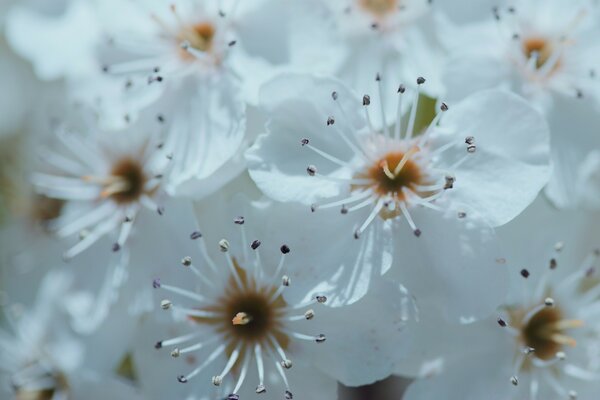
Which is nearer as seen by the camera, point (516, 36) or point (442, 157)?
point (442, 157)

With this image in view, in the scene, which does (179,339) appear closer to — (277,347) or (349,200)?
(277,347)

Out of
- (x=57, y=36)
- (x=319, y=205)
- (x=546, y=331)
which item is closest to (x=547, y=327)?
(x=546, y=331)

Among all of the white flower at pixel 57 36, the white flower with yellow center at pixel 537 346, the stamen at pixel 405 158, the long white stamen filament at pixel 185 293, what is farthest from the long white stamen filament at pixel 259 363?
the white flower at pixel 57 36

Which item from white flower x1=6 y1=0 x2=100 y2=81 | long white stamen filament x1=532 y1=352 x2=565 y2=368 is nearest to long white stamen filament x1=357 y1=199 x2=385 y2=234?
long white stamen filament x1=532 y1=352 x2=565 y2=368

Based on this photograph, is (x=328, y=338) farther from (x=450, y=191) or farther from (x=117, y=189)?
(x=117, y=189)

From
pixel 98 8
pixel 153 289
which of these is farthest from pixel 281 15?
pixel 153 289

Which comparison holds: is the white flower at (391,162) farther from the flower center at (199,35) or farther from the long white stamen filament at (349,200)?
the flower center at (199,35)
